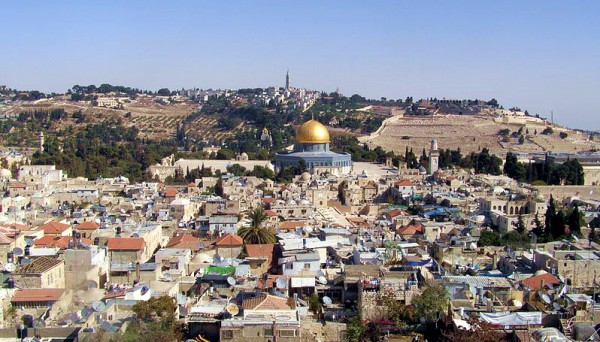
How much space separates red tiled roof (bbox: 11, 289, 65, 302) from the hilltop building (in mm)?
24280

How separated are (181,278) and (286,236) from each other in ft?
14.8

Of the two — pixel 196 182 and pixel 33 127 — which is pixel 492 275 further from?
pixel 33 127

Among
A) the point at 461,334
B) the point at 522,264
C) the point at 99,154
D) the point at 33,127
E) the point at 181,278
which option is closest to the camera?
the point at 461,334

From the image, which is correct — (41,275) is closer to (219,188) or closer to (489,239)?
(489,239)

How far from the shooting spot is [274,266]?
1561 centimetres

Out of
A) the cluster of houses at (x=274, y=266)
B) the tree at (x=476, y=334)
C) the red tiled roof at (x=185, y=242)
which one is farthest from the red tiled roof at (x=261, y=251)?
the tree at (x=476, y=334)

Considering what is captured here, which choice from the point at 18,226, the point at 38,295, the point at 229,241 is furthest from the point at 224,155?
the point at 38,295

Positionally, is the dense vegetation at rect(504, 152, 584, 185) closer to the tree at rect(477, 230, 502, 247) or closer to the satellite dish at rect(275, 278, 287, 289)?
the tree at rect(477, 230, 502, 247)

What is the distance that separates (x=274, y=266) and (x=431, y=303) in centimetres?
505

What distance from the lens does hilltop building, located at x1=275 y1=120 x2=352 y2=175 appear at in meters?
37.0

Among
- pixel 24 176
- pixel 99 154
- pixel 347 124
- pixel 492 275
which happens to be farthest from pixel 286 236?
pixel 347 124

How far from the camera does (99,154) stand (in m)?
40.7

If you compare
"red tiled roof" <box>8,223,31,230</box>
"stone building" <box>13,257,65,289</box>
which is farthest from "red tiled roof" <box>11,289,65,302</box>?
"red tiled roof" <box>8,223,31,230</box>

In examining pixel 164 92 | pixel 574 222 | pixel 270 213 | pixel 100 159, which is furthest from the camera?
pixel 164 92
